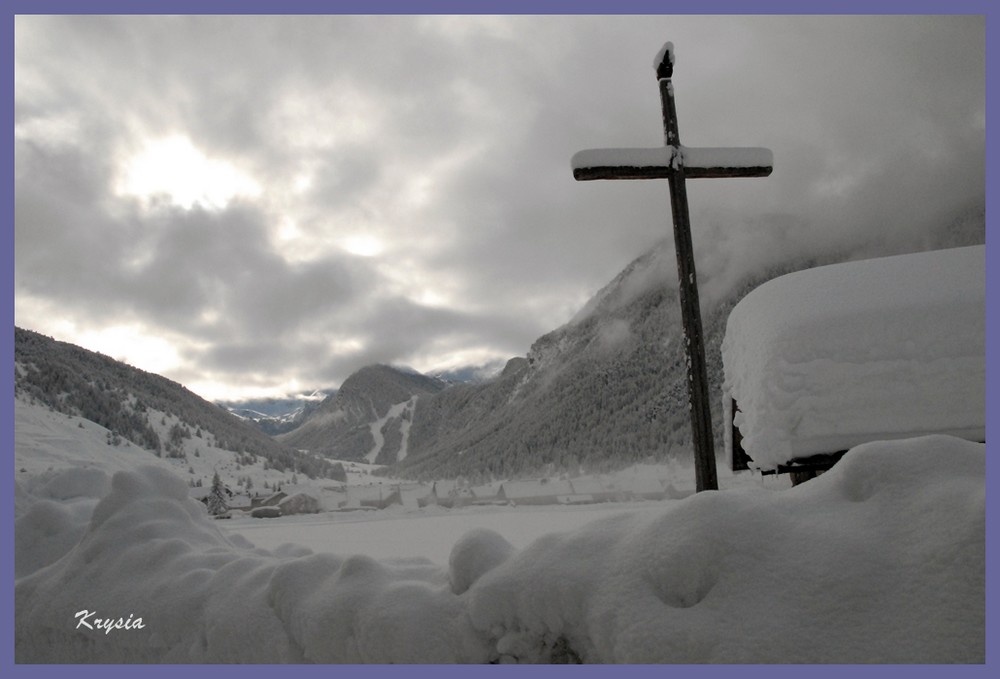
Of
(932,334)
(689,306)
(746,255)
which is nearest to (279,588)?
(689,306)

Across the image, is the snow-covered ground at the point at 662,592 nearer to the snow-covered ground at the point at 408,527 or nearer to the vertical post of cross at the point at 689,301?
the snow-covered ground at the point at 408,527

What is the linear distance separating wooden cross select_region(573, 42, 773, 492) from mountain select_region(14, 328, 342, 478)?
17.4 m

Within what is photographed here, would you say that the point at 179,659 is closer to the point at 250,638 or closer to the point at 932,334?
the point at 250,638

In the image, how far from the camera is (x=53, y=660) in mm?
2281

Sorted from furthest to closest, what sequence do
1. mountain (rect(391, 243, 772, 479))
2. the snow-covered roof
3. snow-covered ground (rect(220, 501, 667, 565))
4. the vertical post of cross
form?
mountain (rect(391, 243, 772, 479)) < the snow-covered roof < snow-covered ground (rect(220, 501, 667, 565)) < the vertical post of cross

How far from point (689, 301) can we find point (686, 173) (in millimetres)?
752

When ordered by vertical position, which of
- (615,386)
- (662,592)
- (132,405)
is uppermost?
(132,405)

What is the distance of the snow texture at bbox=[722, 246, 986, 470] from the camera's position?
2.31 m

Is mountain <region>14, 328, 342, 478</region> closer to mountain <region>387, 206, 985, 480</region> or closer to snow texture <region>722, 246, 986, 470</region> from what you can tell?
mountain <region>387, 206, 985, 480</region>

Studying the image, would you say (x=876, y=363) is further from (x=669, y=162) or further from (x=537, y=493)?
(x=537, y=493)

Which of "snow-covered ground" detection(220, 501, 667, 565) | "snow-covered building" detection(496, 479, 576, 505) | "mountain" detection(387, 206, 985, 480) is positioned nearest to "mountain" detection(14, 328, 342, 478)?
"mountain" detection(387, 206, 985, 480)

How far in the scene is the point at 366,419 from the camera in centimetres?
12975

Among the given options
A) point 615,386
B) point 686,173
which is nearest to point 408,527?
point 686,173

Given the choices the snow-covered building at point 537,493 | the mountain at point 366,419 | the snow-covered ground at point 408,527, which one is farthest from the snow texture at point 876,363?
the mountain at point 366,419
